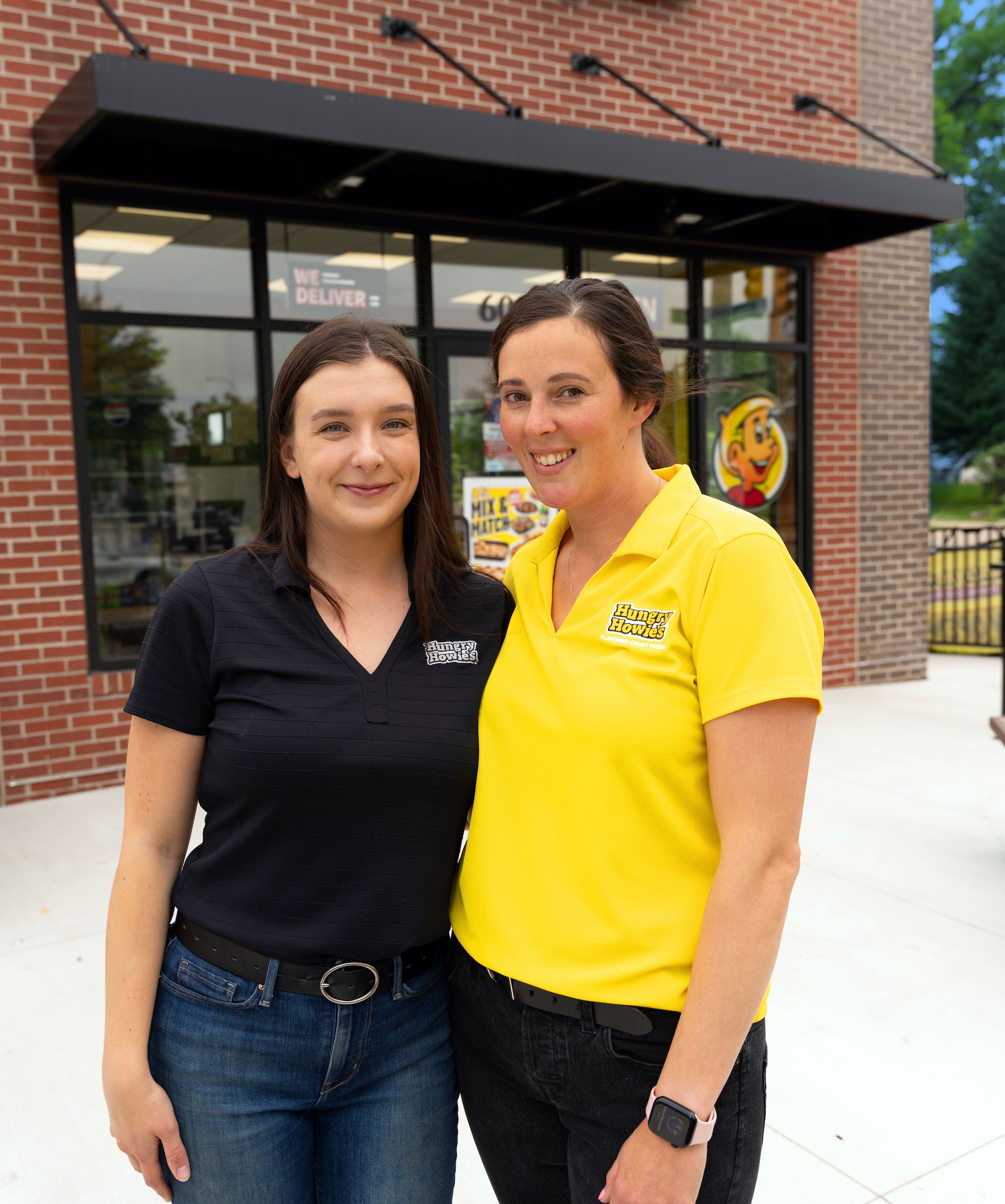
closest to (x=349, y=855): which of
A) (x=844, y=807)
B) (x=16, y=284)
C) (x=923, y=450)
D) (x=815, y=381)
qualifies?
(x=844, y=807)

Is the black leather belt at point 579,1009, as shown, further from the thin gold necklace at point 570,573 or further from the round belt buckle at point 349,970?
the thin gold necklace at point 570,573

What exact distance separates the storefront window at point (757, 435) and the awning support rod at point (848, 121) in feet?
5.73

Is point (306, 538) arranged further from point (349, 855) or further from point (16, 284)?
point (16, 284)

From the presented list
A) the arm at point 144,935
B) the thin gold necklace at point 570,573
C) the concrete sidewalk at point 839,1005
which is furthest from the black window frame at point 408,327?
the arm at point 144,935

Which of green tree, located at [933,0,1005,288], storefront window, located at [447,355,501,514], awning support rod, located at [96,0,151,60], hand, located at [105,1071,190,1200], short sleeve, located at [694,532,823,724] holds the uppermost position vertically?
green tree, located at [933,0,1005,288]

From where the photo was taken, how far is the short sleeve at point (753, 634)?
4.61 feet

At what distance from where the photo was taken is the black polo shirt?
1.66 meters

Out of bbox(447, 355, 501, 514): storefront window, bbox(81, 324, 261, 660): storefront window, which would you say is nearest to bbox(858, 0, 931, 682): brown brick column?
bbox(447, 355, 501, 514): storefront window

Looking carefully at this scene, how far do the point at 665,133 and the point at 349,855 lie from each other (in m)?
7.52

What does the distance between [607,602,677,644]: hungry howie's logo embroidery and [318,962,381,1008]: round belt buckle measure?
683mm

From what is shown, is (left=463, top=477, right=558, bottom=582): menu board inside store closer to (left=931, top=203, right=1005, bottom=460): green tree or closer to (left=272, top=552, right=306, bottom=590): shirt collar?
(left=272, top=552, right=306, bottom=590): shirt collar

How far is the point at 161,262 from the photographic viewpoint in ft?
20.8

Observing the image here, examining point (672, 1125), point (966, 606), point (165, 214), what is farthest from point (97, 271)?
point (966, 606)

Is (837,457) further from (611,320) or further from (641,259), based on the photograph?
(611,320)
